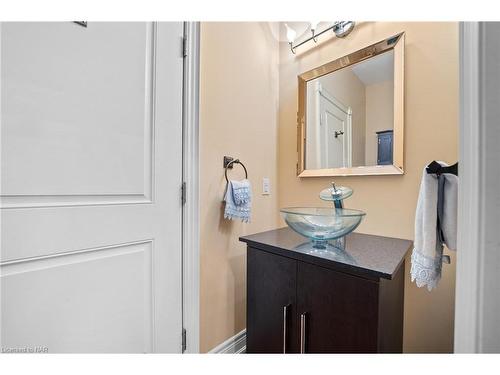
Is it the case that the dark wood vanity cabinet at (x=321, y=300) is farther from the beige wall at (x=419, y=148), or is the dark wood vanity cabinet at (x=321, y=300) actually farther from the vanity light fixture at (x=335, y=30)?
the vanity light fixture at (x=335, y=30)

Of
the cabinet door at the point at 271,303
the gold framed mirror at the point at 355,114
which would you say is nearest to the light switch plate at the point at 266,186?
the gold framed mirror at the point at 355,114

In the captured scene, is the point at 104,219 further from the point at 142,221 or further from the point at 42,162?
the point at 42,162


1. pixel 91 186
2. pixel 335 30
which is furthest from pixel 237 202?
pixel 335 30

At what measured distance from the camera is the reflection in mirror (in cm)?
114

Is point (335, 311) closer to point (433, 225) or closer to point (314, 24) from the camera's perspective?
point (433, 225)

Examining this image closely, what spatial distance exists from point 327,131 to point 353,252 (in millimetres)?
772

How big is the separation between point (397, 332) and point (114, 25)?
1.68 metres

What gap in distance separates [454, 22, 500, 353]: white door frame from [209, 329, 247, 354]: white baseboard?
121 cm

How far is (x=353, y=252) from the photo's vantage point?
889 mm

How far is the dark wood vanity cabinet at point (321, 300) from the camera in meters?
0.72

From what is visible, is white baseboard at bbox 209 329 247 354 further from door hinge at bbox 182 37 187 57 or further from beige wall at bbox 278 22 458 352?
door hinge at bbox 182 37 187 57

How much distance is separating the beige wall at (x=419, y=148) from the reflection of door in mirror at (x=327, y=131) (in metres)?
0.15

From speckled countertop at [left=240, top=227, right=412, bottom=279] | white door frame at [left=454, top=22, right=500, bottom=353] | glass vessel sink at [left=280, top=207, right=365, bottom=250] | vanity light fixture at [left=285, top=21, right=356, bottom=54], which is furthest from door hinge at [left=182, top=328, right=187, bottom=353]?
vanity light fixture at [left=285, top=21, right=356, bottom=54]
